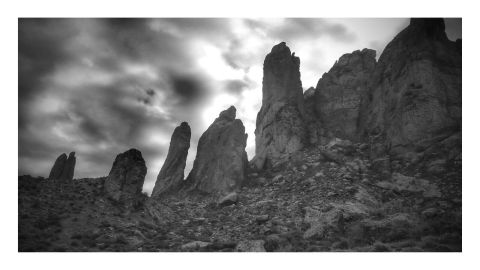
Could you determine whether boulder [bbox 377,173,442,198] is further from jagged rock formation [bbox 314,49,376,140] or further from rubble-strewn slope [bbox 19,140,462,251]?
jagged rock formation [bbox 314,49,376,140]

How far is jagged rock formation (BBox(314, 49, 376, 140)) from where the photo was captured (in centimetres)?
2930

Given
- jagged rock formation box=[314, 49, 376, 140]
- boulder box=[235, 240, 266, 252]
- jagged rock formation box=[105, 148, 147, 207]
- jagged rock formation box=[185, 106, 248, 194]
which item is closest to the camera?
boulder box=[235, 240, 266, 252]

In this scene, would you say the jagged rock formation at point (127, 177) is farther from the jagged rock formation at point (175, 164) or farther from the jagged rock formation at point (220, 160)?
the jagged rock formation at point (175, 164)

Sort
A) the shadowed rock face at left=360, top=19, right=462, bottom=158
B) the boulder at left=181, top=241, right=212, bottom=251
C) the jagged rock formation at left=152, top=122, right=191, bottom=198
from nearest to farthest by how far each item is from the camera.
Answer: the boulder at left=181, top=241, right=212, bottom=251 < the shadowed rock face at left=360, top=19, right=462, bottom=158 < the jagged rock formation at left=152, top=122, right=191, bottom=198

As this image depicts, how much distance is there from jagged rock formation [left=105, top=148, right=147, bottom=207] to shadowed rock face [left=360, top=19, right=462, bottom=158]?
1981 cm

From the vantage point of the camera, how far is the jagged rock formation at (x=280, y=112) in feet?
94.2

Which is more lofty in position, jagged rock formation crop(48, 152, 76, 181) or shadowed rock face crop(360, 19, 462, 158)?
shadowed rock face crop(360, 19, 462, 158)

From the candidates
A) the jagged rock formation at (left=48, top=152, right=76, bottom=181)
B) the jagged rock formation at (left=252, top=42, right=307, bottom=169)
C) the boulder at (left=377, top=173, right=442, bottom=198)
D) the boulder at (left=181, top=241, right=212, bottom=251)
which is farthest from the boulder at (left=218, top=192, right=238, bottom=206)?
the jagged rock formation at (left=48, top=152, right=76, bottom=181)

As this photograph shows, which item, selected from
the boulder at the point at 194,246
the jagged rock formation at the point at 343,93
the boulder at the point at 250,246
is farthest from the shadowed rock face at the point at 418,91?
the boulder at the point at 194,246

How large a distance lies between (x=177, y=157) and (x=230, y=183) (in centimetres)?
878

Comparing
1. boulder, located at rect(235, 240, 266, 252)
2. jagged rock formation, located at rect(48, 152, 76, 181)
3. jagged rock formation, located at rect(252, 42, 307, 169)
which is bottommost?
boulder, located at rect(235, 240, 266, 252)

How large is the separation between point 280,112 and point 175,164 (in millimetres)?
13759
